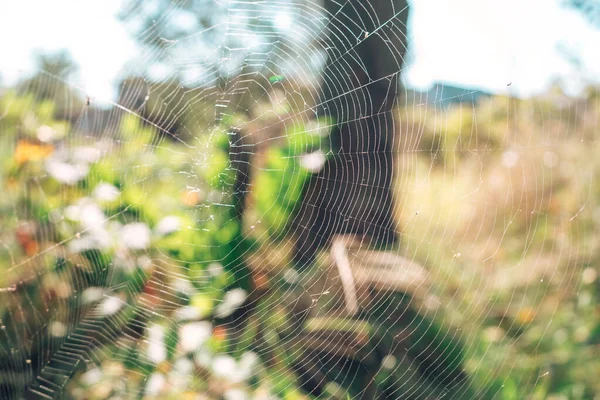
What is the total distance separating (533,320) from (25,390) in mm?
2074

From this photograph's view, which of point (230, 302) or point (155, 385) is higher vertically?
point (230, 302)

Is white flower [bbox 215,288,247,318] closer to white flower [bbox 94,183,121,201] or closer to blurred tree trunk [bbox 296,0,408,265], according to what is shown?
blurred tree trunk [bbox 296,0,408,265]

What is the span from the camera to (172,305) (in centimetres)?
202

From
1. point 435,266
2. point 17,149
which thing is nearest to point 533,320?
point 435,266

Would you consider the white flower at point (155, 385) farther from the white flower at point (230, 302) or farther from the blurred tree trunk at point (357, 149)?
the blurred tree trunk at point (357, 149)

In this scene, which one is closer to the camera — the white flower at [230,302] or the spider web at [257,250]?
the spider web at [257,250]

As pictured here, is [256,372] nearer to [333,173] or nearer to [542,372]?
[333,173]

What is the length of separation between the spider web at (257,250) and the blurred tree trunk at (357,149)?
12 millimetres

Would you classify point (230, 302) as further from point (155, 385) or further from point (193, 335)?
point (155, 385)

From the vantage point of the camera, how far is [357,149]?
227 cm

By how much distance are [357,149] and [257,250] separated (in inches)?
25.5

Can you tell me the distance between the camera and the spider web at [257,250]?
1.80m

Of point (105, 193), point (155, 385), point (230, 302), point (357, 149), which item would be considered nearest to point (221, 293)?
point (230, 302)

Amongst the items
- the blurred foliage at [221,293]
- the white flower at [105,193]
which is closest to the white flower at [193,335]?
the blurred foliage at [221,293]
